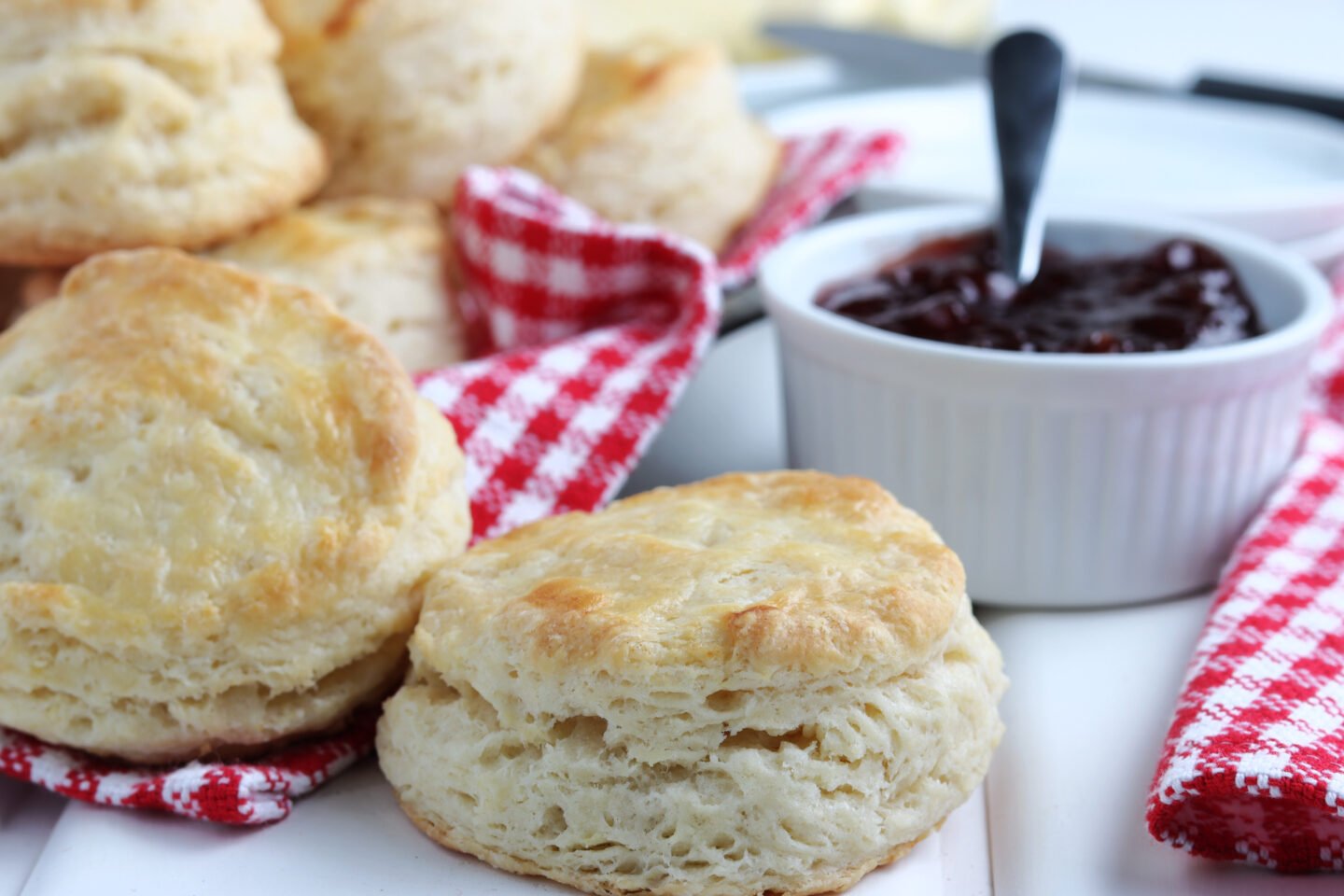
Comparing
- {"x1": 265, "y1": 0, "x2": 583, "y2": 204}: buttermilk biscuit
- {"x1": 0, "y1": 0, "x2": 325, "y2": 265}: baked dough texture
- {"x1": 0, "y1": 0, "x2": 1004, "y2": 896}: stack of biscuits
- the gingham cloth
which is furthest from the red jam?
{"x1": 0, "y1": 0, "x2": 325, "y2": 265}: baked dough texture

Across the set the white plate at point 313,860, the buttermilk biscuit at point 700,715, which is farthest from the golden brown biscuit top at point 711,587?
the white plate at point 313,860

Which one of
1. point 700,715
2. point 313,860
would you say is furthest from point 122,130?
point 700,715

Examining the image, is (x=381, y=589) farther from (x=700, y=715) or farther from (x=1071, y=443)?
(x=1071, y=443)

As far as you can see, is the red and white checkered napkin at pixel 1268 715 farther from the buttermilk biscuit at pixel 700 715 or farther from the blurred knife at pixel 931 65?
the blurred knife at pixel 931 65

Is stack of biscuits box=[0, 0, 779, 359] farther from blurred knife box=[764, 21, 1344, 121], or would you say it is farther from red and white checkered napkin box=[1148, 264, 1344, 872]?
blurred knife box=[764, 21, 1344, 121]

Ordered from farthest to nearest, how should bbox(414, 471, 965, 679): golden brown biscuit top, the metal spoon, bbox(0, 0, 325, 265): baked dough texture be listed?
the metal spoon
bbox(0, 0, 325, 265): baked dough texture
bbox(414, 471, 965, 679): golden brown biscuit top
